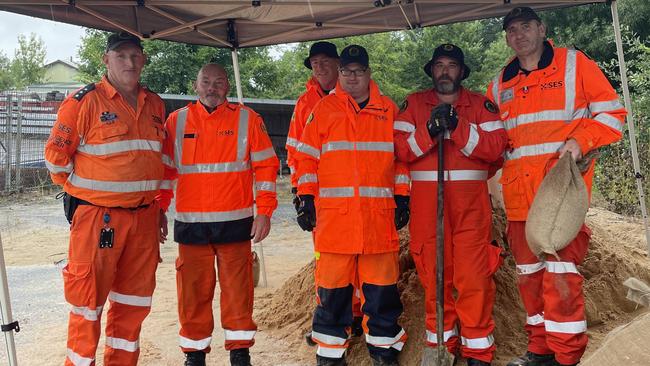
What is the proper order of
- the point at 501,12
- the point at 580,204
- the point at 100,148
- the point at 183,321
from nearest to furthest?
the point at 580,204, the point at 100,148, the point at 183,321, the point at 501,12

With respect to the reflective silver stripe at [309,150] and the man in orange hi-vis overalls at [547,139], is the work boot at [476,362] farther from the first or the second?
the reflective silver stripe at [309,150]

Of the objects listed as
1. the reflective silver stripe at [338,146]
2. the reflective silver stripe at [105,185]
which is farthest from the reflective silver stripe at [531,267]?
the reflective silver stripe at [105,185]

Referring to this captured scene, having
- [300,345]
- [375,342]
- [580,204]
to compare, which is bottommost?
[300,345]

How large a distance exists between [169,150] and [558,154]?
266 centimetres

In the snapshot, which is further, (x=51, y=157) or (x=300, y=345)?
(x=300, y=345)

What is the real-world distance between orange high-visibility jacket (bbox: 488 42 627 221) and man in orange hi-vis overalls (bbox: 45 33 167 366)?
2376 mm

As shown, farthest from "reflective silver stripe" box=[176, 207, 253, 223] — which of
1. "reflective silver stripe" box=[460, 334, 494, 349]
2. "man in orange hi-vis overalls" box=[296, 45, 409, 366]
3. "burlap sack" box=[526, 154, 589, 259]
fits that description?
"burlap sack" box=[526, 154, 589, 259]

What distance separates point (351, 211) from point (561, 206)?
1.27 meters

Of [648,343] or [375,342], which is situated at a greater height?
[648,343]

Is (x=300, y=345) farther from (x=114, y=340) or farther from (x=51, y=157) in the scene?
(x=51, y=157)

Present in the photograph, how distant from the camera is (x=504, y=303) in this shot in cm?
432

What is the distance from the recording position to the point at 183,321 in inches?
153

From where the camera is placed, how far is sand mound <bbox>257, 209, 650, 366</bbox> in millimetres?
4062

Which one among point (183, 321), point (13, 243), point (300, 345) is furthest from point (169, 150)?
point (13, 243)
